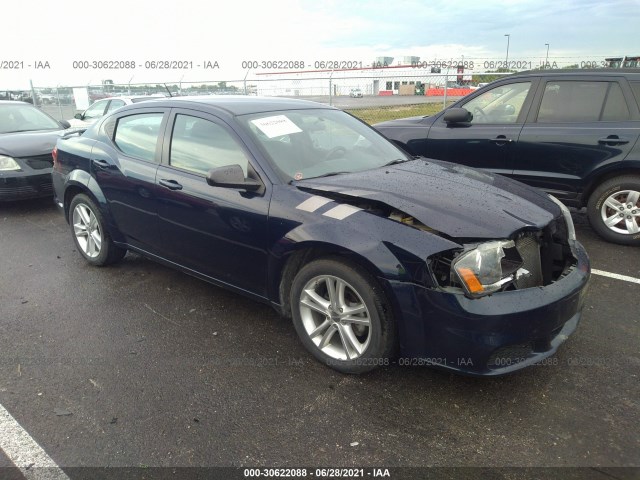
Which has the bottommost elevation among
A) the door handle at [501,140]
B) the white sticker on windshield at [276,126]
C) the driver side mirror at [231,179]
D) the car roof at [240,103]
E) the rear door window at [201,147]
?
the door handle at [501,140]

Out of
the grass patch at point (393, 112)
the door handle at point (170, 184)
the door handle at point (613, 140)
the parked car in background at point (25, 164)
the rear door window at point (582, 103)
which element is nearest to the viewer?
the door handle at point (170, 184)

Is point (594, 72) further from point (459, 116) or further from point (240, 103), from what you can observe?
point (240, 103)

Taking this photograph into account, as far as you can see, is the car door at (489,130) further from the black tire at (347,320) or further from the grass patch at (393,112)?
the grass patch at (393,112)

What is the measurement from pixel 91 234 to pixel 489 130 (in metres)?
4.51

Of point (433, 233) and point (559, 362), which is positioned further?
point (559, 362)

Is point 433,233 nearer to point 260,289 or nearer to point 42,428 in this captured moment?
point 260,289

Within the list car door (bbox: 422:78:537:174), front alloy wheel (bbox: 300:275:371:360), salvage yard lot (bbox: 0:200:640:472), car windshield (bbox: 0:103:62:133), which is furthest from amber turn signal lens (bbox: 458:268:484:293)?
Answer: car windshield (bbox: 0:103:62:133)

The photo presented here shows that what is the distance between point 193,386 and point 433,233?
5.46ft

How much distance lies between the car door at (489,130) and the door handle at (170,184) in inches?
142

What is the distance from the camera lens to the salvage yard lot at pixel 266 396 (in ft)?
7.66

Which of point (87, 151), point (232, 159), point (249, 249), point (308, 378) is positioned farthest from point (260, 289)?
point (87, 151)

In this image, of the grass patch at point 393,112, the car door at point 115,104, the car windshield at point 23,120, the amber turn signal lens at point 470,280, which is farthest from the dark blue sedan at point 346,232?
the grass patch at point 393,112

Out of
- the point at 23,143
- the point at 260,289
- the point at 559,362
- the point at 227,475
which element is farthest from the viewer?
the point at 23,143

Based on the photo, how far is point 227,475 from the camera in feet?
7.22
